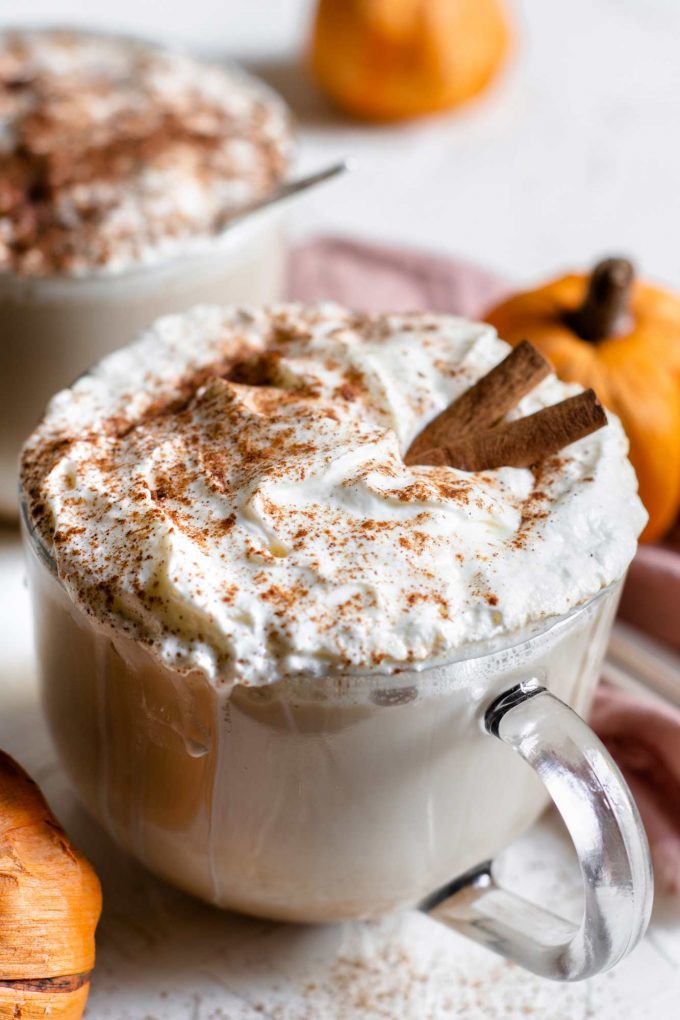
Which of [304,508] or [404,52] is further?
[404,52]

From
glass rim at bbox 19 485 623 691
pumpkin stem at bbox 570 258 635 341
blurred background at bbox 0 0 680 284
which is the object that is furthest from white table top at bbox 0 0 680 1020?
pumpkin stem at bbox 570 258 635 341

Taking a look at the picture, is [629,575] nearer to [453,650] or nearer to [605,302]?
[605,302]

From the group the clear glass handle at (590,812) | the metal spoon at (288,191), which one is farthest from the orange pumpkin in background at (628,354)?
the clear glass handle at (590,812)

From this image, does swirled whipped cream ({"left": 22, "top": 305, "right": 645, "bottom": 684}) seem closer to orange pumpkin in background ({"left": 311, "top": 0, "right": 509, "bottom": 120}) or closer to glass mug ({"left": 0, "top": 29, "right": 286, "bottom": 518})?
glass mug ({"left": 0, "top": 29, "right": 286, "bottom": 518})

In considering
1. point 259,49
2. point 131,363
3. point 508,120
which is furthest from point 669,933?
point 259,49

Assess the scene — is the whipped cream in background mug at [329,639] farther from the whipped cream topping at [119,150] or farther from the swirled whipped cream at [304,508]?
the whipped cream topping at [119,150]

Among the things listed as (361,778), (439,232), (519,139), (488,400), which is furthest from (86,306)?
(519,139)
